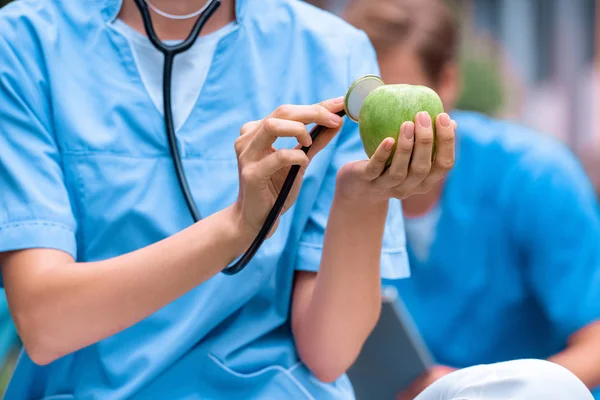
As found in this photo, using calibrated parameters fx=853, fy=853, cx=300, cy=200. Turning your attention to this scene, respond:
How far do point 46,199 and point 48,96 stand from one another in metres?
0.15

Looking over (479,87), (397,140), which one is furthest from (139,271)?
(479,87)

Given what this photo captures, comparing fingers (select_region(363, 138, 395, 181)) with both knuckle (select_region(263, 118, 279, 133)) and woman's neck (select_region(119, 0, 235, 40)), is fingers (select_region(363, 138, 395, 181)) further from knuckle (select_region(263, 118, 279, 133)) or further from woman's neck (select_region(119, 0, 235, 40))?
woman's neck (select_region(119, 0, 235, 40))

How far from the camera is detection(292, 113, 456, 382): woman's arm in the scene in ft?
3.36

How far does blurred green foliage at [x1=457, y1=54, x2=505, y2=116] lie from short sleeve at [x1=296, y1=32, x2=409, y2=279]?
530 cm

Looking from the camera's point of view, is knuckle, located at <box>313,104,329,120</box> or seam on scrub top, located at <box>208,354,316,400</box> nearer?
knuckle, located at <box>313,104,329,120</box>

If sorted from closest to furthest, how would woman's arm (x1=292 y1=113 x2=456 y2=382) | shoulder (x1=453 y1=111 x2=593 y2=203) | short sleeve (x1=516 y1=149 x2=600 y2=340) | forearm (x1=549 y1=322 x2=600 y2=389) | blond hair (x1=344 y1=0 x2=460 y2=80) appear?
woman's arm (x1=292 y1=113 x2=456 y2=382), forearm (x1=549 y1=322 x2=600 y2=389), short sleeve (x1=516 y1=149 x2=600 y2=340), shoulder (x1=453 y1=111 x2=593 y2=203), blond hair (x1=344 y1=0 x2=460 y2=80)

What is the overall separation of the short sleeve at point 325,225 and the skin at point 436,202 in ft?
1.09

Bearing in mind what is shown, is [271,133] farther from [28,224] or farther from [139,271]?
[28,224]

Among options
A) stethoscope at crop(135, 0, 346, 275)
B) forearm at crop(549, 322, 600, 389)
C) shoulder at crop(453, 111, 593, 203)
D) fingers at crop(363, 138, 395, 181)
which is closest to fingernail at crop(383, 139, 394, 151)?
fingers at crop(363, 138, 395, 181)

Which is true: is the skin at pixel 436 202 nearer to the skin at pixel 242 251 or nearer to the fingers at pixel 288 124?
the skin at pixel 242 251

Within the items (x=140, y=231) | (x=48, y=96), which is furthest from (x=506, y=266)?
(x=48, y=96)

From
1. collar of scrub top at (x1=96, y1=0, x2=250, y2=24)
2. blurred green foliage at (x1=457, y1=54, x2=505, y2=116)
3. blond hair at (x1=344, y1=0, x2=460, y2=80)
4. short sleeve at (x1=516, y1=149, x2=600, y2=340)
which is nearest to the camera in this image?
collar of scrub top at (x1=96, y1=0, x2=250, y2=24)

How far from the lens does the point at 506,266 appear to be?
184cm

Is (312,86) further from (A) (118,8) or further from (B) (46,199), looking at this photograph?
(B) (46,199)
